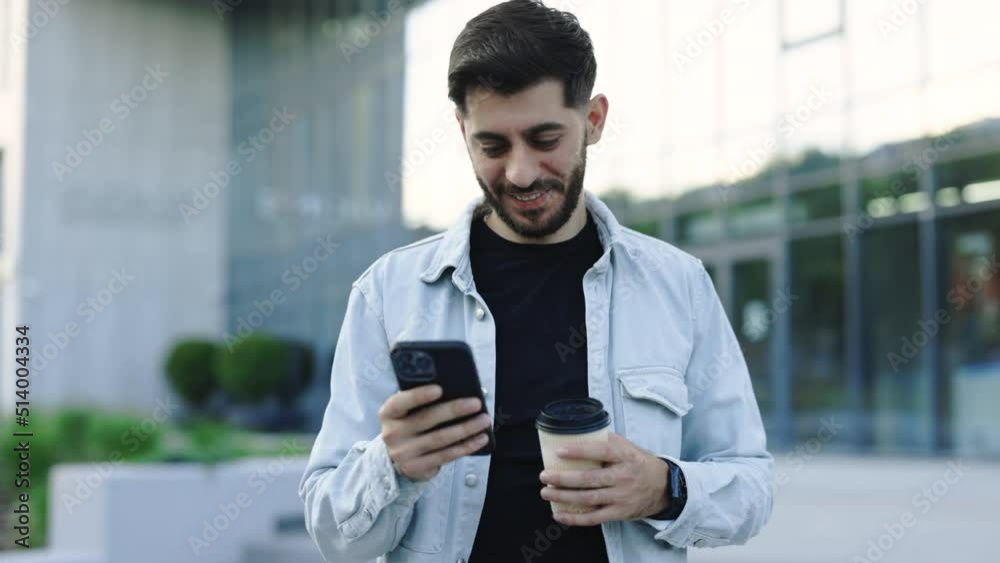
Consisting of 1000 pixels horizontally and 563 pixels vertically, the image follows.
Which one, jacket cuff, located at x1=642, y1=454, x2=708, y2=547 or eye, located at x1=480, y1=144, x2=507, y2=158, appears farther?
eye, located at x1=480, y1=144, x2=507, y2=158

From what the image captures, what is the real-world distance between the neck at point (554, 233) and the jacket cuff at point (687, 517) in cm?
56

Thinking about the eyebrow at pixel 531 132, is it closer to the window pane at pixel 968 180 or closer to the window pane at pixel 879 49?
the window pane at pixel 968 180

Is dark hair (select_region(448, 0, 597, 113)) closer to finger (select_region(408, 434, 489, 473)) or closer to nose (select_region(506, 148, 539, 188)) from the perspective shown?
nose (select_region(506, 148, 539, 188))

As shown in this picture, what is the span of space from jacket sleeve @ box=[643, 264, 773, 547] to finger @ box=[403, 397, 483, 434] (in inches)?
18.9

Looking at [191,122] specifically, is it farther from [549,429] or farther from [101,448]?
[549,429]

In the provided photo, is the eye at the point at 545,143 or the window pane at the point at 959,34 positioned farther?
the window pane at the point at 959,34

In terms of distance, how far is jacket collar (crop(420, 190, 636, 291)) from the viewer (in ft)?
7.16

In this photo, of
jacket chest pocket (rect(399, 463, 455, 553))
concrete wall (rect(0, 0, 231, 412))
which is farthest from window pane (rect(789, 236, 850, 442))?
concrete wall (rect(0, 0, 231, 412))

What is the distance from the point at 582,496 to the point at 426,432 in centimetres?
31

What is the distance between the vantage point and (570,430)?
1.79m

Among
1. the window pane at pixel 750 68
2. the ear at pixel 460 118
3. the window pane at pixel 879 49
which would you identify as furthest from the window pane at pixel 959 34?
the ear at pixel 460 118

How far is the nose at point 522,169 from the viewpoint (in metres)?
2.07

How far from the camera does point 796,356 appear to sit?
502 inches

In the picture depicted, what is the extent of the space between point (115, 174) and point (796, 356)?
19.4 metres
